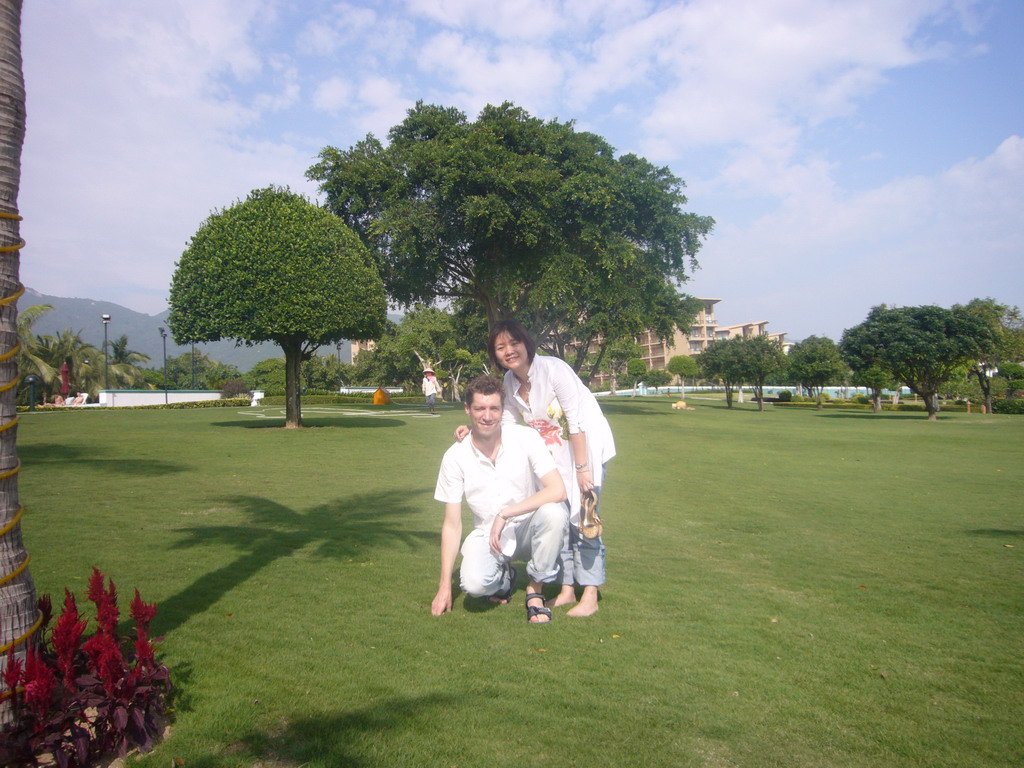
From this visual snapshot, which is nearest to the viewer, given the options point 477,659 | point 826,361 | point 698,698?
point 698,698

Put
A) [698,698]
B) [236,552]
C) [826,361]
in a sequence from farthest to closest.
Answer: [826,361]
[236,552]
[698,698]

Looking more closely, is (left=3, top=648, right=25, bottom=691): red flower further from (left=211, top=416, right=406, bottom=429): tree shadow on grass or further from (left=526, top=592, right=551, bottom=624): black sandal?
(left=211, top=416, right=406, bottom=429): tree shadow on grass

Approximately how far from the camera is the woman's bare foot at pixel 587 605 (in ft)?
14.4

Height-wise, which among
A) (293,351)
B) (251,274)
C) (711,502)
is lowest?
(711,502)

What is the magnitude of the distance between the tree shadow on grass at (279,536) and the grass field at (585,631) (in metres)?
0.03

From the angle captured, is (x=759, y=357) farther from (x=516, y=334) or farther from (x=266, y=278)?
(x=516, y=334)

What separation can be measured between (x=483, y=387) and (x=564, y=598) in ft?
4.96

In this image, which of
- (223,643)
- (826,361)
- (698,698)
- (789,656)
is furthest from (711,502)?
(826,361)

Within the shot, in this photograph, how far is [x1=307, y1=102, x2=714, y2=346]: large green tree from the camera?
72.3 feet

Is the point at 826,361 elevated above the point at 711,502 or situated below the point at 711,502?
above

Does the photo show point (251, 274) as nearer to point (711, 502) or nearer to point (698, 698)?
point (711, 502)

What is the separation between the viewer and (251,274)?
17266mm

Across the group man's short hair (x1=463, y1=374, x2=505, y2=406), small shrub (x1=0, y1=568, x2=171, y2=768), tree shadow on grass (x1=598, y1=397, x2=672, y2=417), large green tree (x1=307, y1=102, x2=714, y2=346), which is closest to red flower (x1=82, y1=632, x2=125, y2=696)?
small shrub (x1=0, y1=568, x2=171, y2=768)

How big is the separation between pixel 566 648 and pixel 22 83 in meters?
3.55
